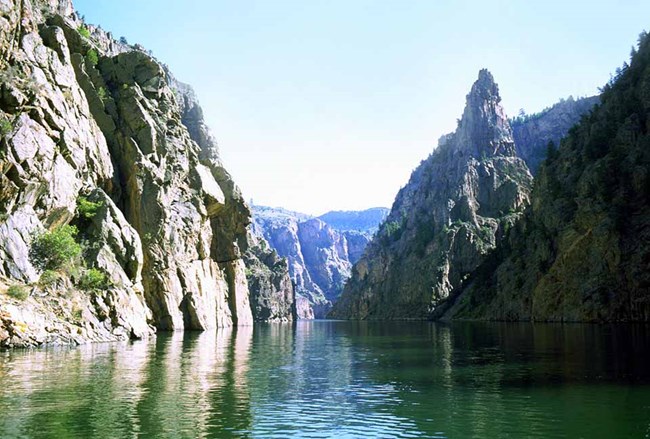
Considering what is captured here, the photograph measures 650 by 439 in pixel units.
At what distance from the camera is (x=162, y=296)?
3585 inches

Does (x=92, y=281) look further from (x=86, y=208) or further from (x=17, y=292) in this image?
(x=17, y=292)

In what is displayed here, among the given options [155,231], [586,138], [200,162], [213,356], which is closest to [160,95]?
[200,162]

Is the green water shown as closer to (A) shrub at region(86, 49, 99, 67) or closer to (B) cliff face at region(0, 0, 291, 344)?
(B) cliff face at region(0, 0, 291, 344)

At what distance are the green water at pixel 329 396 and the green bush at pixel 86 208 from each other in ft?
103

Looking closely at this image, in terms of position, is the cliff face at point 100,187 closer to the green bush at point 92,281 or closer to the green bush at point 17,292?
the green bush at point 17,292

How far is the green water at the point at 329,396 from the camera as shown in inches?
769

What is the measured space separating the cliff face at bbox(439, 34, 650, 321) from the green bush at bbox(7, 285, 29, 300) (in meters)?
91.0

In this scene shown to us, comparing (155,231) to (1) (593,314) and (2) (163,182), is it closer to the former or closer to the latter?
(2) (163,182)

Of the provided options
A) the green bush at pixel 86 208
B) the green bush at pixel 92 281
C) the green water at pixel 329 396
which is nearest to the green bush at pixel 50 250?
the green bush at pixel 92 281

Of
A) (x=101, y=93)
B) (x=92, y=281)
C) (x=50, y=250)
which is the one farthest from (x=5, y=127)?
(x=101, y=93)

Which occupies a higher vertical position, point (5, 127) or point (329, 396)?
point (5, 127)

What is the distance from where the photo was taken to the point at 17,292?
5119cm

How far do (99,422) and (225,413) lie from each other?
446cm

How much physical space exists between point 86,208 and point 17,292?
22.7 metres
